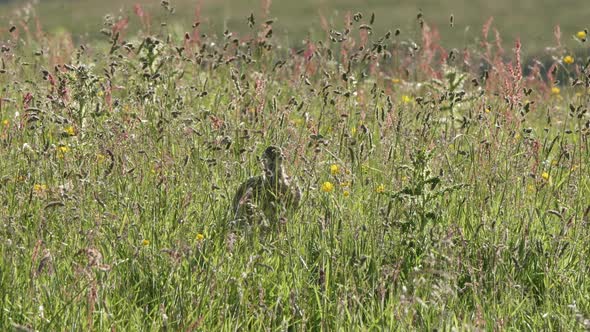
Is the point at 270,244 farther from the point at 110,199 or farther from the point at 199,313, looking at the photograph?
the point at 110,199

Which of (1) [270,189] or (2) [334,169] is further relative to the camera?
(2) [334,169]

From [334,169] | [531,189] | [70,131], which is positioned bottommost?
[531,189]

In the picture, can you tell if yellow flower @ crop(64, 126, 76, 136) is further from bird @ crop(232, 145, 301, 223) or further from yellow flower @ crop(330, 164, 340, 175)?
yellow flower @ crop(330, 164, 340, 175)

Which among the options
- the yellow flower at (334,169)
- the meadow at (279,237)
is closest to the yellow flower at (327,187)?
the meadow at (279,237)

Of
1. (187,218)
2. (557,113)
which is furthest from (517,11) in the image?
(187,218)

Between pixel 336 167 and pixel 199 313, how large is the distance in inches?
60.5

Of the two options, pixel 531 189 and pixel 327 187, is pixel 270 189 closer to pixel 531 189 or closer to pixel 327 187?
pixel 327 187

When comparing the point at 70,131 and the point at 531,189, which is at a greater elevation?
the point at 70,131

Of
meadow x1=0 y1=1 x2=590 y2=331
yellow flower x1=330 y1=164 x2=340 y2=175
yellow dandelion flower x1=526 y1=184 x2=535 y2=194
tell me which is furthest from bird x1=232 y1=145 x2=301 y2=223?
yellow dandelion flower x1=526 y1=184 x2=535 y2=194

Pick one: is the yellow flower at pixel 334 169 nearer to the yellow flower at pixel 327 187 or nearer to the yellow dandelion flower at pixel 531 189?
the yellow flower at pixel 327 187

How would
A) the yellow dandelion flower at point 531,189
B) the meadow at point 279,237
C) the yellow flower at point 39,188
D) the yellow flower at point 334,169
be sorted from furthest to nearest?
the yellow dandelion flower at point 531,189 < the yellow flower at point 334,169 < the yellow flower at point 39,188 < the meadow at point 279,237

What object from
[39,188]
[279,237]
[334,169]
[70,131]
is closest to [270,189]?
[279,237]

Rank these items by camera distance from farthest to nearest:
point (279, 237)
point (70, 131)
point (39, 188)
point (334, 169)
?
point (70, 131)
point (334, 169)
point (39, 188)
point (279, 237)

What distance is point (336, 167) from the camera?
4785 millimetres
